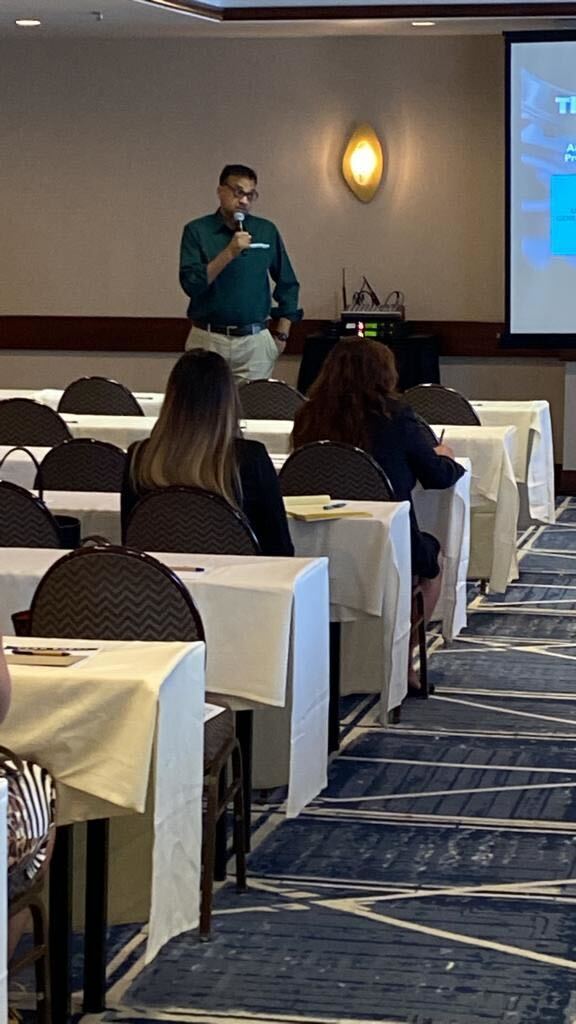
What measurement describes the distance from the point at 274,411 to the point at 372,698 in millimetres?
2447

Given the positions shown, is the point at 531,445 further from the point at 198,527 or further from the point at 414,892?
the point at 414,892

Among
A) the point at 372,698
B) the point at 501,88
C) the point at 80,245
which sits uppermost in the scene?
the point at 501,88

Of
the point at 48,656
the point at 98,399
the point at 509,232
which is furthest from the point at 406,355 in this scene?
the point at 48,656

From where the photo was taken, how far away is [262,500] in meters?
4.90

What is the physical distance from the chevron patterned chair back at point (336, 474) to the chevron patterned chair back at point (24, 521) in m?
0.97

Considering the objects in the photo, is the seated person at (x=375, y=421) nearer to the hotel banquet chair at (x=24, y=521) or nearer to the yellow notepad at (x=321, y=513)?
the yellow notepad at (x=321, y=513)

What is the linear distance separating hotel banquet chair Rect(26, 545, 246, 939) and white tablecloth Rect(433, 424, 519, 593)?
3798mm

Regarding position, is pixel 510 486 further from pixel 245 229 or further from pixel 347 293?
pixel 347 293

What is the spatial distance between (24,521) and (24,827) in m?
2.13

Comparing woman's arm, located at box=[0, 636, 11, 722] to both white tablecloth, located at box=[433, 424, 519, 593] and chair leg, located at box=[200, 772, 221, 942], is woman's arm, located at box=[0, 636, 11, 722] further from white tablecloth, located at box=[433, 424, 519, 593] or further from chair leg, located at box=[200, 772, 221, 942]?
white tablecloth, located at box=[433, 424, 519, 593]

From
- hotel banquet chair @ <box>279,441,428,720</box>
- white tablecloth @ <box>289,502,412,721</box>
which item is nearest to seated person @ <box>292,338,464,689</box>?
hotel banquet chair @ <box>279,441,428,720</box>

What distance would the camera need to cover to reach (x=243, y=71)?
11969mm

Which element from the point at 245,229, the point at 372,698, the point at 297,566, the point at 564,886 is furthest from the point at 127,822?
the point at 245,229

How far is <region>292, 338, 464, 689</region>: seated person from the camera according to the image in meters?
5.93
